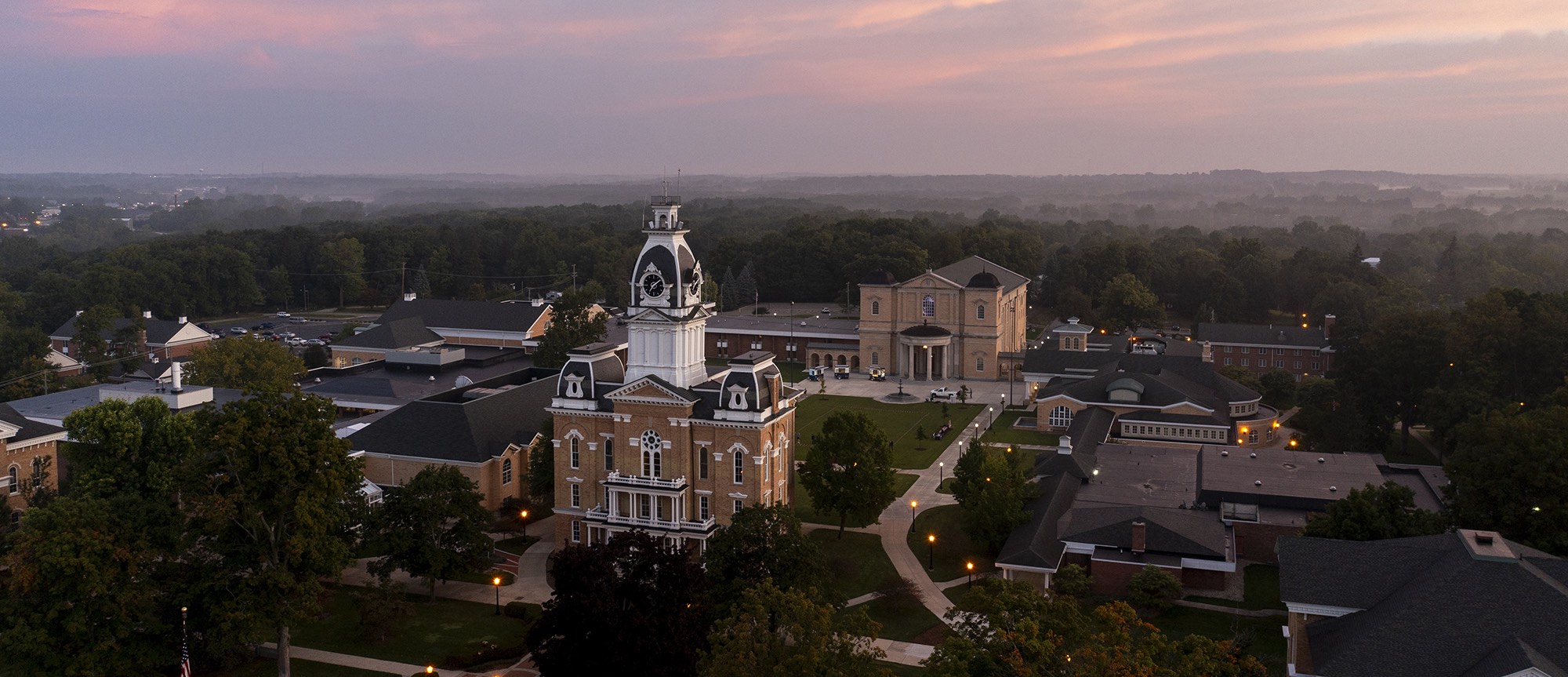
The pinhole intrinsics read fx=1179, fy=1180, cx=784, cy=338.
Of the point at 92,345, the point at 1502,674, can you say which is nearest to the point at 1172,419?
the point at 1502,674

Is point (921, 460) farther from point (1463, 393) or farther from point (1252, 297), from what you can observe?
point (1252, 297)

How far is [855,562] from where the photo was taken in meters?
48.8

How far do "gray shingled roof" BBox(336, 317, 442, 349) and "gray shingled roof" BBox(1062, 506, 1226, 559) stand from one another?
195ft

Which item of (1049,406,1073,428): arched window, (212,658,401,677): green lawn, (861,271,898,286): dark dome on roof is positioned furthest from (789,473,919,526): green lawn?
(861,271,898,286): dark dome on roof

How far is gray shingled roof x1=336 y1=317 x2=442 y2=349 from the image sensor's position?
295 feet

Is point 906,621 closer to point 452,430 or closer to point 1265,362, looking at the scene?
point 452,430

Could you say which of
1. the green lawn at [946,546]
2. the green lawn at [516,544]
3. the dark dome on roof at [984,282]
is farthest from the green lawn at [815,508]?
the dark dome on roof at [984,282]

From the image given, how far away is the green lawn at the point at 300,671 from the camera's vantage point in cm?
3838

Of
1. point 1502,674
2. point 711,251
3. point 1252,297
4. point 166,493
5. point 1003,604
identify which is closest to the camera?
point 1502,674

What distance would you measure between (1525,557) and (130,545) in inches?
1629

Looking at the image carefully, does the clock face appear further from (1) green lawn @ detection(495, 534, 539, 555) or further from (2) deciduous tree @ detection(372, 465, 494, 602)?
(1) green lawn @ detection(495, 534, 539, 555)

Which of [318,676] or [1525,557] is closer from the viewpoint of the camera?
[1525,557]

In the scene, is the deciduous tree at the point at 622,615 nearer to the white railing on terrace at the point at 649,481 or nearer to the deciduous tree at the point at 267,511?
the deciduous tree at the point at 267,511

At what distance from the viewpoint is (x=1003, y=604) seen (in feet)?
93.7
